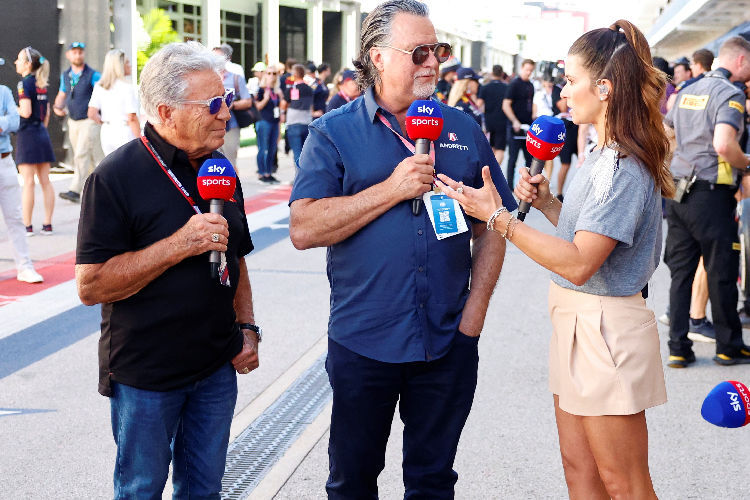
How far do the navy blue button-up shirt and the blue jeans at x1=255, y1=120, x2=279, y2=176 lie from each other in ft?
44.3

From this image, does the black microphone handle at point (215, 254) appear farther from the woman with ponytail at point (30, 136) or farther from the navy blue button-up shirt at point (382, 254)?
the woman with ponytail at point (30, 136)

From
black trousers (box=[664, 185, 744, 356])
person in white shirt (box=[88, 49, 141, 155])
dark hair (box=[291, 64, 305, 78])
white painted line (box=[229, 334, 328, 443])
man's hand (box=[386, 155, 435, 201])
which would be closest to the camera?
man's hand (box=[386, 155, 435, 201])

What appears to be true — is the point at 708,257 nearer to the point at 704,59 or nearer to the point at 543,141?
the point at 704,59

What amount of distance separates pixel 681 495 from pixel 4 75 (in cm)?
1475

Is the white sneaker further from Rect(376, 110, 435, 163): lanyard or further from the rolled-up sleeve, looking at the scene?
Rect(376, 110, 435, 163): lanyard

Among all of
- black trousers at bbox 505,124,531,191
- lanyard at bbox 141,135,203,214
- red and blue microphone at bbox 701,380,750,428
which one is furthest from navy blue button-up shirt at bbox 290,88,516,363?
black trousers at bbox 505,124,531,191

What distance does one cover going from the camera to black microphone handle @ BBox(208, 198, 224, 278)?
2723 mm

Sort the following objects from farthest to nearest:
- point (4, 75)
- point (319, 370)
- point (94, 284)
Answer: point (4, 75) < point (319, 370) < point (94, 284)

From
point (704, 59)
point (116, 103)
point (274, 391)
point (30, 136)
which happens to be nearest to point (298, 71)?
point (116, 103)

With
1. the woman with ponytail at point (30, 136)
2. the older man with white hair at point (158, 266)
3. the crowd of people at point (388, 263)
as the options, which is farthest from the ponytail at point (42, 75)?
the older man with white hair at point (158, 266)

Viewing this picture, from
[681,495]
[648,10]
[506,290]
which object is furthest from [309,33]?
[648,10]

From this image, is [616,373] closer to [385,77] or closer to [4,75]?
[385,77]

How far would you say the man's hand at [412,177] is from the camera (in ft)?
9.11

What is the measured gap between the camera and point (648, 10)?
94.1 metres
